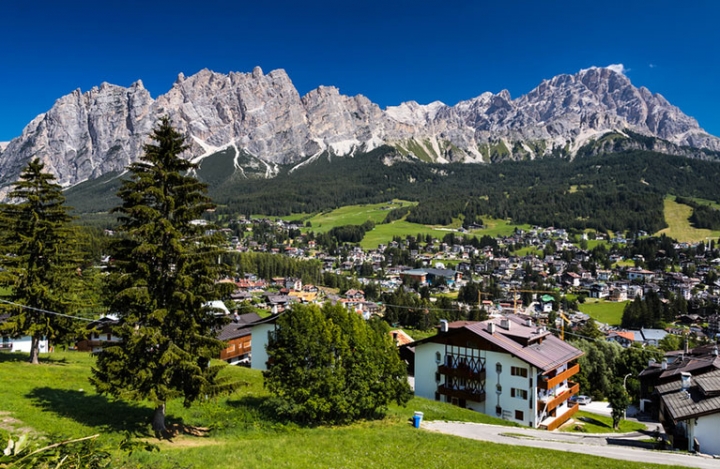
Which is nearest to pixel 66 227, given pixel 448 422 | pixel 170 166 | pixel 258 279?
pixel 170 166

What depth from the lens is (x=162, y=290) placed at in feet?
61.2

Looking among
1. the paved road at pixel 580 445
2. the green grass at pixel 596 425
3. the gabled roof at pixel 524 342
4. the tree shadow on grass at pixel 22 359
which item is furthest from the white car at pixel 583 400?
the tree shadow on grass at pixel 22 359

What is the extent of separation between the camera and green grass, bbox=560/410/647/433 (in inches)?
1652

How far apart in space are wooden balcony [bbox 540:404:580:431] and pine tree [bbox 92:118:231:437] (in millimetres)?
33720

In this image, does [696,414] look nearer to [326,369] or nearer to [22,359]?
[326,369]

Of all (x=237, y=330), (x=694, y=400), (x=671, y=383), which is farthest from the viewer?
(x=237, y=330)

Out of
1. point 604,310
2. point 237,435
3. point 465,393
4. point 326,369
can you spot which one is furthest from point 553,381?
point 604,310

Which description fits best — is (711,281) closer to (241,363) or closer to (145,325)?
(241,363)

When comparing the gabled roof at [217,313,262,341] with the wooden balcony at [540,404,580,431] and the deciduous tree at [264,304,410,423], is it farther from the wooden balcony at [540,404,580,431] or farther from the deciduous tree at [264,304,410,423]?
the wooden balcony at [540,404,580,431]

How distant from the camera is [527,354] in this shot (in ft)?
137

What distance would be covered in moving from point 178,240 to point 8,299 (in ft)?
56.2

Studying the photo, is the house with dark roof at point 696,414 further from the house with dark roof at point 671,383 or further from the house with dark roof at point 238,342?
the house with dark roof at point 238,342

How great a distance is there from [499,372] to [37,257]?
37.0 meters

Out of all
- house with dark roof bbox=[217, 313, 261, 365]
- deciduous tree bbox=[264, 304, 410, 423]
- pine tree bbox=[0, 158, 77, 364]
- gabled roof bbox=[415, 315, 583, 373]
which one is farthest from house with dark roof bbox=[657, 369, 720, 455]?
house with dark roof bbox=[217, 313, 261, 365]
